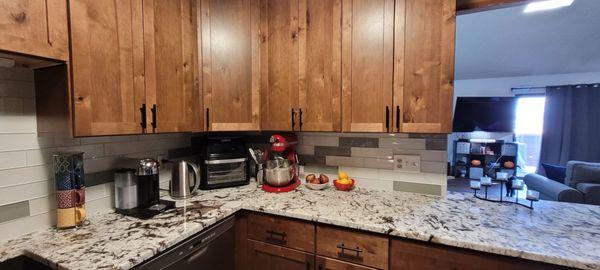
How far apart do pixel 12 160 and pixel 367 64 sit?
161 centimetres

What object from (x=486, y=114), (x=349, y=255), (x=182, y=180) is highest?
(x=486, y=114)

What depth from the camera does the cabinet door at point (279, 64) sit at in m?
1.58

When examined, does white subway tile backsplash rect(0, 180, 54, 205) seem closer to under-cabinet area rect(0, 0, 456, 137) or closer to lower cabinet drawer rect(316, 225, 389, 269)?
under-cabinet area rect(0, 0, 456, 137)

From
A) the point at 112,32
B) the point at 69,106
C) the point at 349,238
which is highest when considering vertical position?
the point at 112,32

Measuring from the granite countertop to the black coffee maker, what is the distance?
120mm

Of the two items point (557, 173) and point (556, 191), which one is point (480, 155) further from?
point (556, 191)

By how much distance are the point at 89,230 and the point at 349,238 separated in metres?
1.11

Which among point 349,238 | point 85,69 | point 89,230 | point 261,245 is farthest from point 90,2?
point 349,238

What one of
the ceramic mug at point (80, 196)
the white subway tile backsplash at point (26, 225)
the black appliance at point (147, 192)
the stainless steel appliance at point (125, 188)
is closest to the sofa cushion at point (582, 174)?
the black appliance at point (147, 192)

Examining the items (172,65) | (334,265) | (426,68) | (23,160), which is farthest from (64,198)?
(426,68)

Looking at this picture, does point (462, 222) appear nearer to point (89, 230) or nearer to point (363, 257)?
point (363, 257)

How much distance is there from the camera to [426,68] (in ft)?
4.25

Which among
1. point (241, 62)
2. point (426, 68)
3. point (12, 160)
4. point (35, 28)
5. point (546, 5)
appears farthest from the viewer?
point (546, 5)

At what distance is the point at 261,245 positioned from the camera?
54.7 inches
